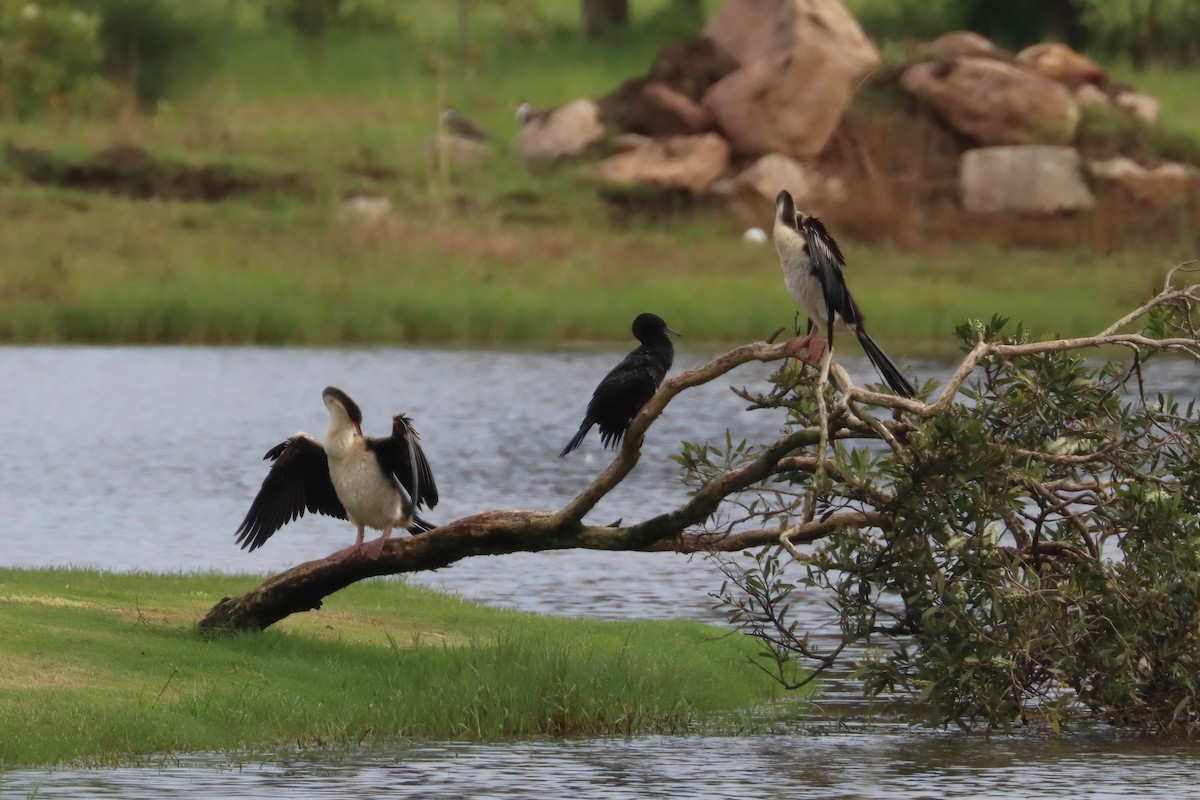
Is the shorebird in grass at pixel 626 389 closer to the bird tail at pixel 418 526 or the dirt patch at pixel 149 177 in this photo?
the bird tail at pixel 418 526

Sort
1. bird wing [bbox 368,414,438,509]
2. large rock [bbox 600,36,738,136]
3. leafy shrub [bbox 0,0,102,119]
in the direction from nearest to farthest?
bird wing [bbox 368,414,438,509] < large rock [bbox 600,36,738,136] < leafy shrub [bbox 0,0,102,119]

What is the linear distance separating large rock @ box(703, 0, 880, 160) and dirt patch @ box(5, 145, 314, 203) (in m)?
9.29

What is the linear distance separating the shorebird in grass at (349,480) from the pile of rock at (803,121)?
32.8m

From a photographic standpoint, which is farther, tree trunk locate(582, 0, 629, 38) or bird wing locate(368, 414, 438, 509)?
tree trunk locate(582, 0, 629, 38)

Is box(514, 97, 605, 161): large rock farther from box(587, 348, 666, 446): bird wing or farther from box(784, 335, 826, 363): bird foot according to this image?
box(784, 335, 826, 363): bird foot

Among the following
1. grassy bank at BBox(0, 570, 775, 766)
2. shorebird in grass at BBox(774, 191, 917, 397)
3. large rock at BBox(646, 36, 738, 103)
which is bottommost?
grassy bank at BBox(0, 570, 775, 766)

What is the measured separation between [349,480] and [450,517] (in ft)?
31.9

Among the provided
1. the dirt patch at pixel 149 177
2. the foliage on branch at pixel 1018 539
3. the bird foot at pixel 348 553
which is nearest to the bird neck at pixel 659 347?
the foliage on branch at pixel 1018 539

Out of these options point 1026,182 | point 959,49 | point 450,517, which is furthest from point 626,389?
point 959,49

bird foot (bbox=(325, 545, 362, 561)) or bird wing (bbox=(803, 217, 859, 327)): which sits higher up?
bird wing (bbox=(803, 217, 859, 327))

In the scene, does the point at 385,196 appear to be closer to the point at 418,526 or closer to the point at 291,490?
the point at 291,490

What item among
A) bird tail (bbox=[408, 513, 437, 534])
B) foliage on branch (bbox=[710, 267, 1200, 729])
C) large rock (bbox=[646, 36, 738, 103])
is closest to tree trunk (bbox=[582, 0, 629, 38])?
large rock (bbox=[646, 36, 738, 103])

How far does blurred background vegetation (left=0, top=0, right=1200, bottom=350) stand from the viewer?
118 feet

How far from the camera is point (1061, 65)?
50719 millimetres
